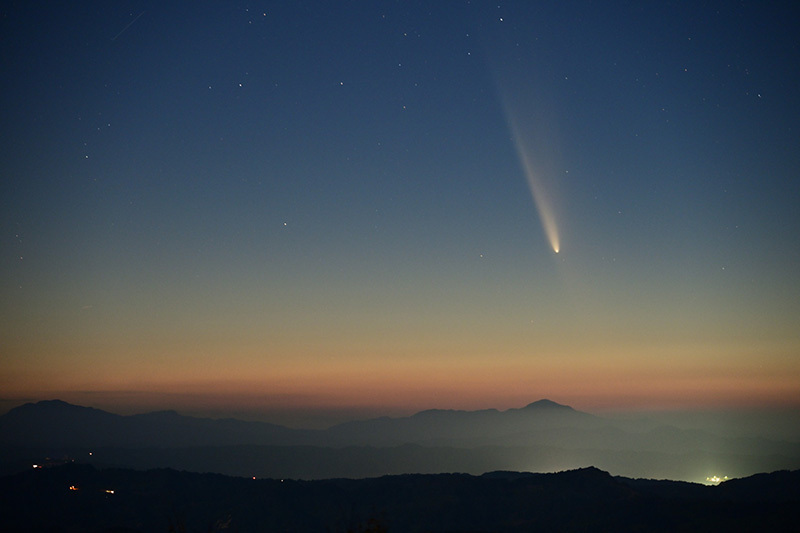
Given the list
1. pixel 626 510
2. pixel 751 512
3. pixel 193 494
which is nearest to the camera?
pixel 751 512

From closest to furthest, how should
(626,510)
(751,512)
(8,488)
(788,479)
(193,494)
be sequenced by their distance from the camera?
1. (751,512)
2. (626,510)
3. (788,479)
4. (8,488)
5. (193,494)

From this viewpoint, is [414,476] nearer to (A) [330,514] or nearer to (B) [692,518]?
(A) [330,514]

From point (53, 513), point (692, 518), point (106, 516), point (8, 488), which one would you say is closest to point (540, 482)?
point (692, 518)

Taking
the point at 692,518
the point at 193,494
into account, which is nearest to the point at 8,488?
the point at 193,494

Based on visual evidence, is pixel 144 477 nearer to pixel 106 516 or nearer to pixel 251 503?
pixel 106 516

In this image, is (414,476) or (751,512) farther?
(414,476)

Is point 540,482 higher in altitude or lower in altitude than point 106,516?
higher
